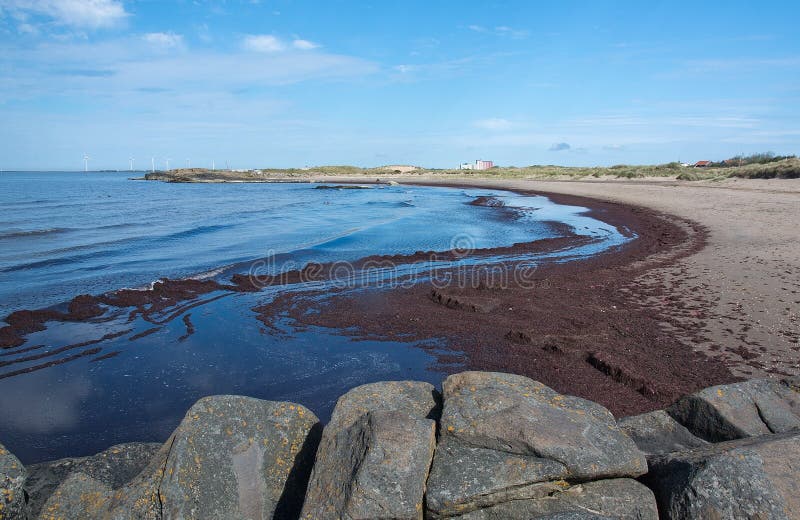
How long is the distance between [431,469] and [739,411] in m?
3.07

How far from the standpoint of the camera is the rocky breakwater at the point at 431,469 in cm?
314

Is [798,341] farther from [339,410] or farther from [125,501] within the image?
[125,501]

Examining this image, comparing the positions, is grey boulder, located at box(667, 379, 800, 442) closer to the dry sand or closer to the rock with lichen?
the rock with lichen

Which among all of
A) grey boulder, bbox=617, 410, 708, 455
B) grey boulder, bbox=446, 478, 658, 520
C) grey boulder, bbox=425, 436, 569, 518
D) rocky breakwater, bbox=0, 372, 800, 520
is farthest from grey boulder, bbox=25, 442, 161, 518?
grey boulder, bbox=617, 410, 708, 455

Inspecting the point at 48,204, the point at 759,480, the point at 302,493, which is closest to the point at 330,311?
the point at 302,493

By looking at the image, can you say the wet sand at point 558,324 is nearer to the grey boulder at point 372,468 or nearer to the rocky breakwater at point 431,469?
the rocky breakwater at point 431,469

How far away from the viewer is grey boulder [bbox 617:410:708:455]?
4.37 m

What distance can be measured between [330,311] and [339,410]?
7.36 m

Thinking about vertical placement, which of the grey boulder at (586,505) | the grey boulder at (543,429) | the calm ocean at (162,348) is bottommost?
the calm ocean at (162,348)

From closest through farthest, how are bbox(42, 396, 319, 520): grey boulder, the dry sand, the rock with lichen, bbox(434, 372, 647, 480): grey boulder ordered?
1. the rock with lichen
2. bbox(434, 372, 647, 480): grey boulder
3. bbox(42, 396, 319, 520): grey boulder
4. the dry sand

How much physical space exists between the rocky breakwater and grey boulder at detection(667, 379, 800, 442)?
7 centimetres

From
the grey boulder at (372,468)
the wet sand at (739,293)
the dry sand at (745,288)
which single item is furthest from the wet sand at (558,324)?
the grey boulder at (372,468)

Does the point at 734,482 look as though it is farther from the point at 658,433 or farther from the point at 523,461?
the point at 658,433

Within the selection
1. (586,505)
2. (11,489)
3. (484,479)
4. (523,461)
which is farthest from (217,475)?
Answer: (586,505)
